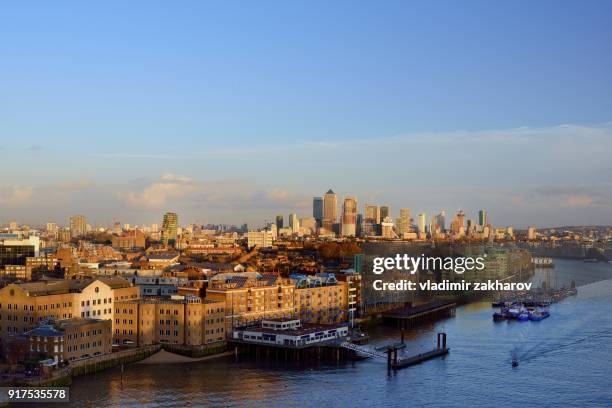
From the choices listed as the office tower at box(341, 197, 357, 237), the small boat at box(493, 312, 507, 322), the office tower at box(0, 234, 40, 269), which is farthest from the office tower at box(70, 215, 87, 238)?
the small boat at box(493, 312, 507, 322)

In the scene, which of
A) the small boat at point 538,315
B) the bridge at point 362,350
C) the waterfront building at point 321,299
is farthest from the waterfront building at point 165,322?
the small boat at point 538,315

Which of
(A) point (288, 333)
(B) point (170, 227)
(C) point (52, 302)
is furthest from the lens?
(B) point (170, 227)

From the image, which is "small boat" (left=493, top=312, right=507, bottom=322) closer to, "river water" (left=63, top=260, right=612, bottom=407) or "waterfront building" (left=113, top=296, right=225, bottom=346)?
"river water" (left=63, top=260, right=612, bottom=407)

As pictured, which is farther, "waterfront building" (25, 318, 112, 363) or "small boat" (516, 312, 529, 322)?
"small boat" (516, 312, 529, 322)

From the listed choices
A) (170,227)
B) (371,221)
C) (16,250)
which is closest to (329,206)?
(371,221)

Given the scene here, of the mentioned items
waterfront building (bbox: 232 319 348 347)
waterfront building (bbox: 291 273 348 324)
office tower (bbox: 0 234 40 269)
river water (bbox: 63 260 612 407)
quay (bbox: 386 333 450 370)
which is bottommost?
river water (bbox: 63 260 612 407)

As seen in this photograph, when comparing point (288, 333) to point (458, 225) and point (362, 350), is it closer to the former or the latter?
point (362, 350)

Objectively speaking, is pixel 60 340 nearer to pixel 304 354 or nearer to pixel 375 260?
pixel 304 354
